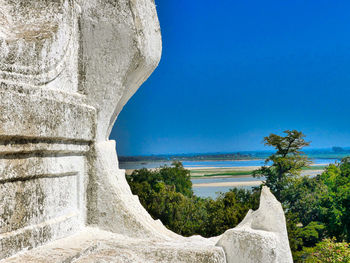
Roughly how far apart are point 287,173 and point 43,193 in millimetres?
31711

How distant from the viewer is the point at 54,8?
282 centimetres

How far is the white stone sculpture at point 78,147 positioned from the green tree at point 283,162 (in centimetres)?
2967

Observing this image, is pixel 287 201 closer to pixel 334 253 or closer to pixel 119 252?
pixel 334 253

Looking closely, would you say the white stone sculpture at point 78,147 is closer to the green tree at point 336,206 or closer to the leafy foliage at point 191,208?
the leafy foliage at point 191,208

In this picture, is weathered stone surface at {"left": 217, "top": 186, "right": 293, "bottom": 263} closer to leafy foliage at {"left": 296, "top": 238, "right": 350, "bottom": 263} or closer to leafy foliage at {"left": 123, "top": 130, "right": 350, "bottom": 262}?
leafy foliage at {"left": 296, "top": 238, "right": 350, "bottom": 263}

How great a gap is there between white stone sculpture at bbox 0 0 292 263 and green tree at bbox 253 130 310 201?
97.3 ft

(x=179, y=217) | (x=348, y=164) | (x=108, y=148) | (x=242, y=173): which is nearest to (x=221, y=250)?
(x=108, y=148)

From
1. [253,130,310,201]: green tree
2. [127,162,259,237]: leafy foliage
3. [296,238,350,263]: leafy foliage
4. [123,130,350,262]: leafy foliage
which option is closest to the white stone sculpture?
[296,238,350,263]: leafy foliage

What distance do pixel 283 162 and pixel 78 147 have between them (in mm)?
29994

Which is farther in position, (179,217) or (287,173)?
(287,173)

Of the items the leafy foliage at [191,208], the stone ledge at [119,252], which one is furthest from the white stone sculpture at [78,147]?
the leafy foliage at [191,208]

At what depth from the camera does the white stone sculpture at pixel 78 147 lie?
230cm

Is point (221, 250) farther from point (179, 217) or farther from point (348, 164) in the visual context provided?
point (348, 164)

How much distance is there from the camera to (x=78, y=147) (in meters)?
2.77
